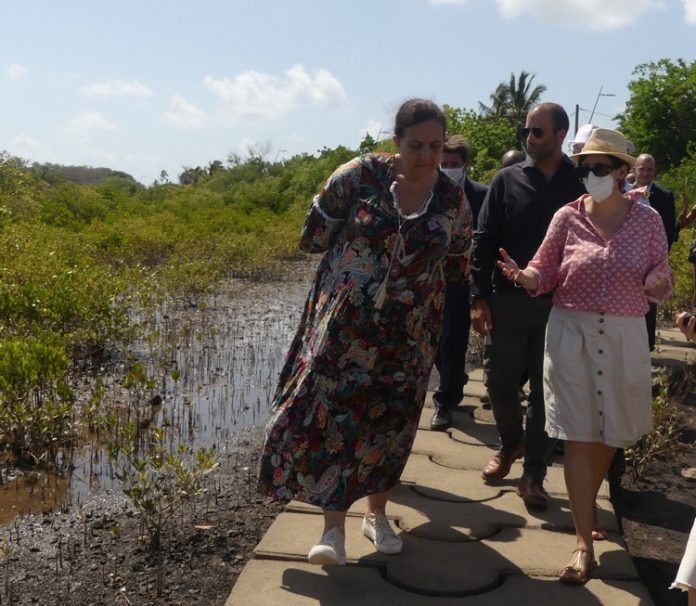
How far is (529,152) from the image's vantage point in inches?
168

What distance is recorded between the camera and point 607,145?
3.61 meters

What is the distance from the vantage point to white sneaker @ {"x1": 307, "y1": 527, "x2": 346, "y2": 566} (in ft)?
10.8

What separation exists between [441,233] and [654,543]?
1.74m

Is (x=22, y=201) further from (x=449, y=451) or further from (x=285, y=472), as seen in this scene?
(x=285, y=472)

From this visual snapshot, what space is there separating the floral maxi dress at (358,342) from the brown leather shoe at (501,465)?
1087 millimetres

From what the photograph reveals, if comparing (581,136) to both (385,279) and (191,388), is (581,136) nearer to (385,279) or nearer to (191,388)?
(385,279)

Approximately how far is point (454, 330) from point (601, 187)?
2203mm

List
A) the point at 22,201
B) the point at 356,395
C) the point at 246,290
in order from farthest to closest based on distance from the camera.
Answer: the point at 22,201
the point at 246,290
the point at 356,395

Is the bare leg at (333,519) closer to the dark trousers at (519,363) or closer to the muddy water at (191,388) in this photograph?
the dark trousers at (519,363)

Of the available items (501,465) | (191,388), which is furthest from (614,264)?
(191,388)

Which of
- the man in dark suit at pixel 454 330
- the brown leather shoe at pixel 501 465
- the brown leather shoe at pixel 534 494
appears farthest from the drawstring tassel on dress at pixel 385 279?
the man in dark suit at pixel 454 330

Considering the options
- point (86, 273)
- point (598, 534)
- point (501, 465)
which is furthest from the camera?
point (86, 273)

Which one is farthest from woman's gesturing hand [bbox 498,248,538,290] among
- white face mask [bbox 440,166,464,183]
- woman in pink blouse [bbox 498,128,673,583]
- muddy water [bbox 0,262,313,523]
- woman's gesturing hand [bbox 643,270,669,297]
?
muddy water [bbox 0,262,313,523]

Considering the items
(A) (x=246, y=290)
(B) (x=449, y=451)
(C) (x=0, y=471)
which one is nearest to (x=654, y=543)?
(B) (x=449, y=451)
